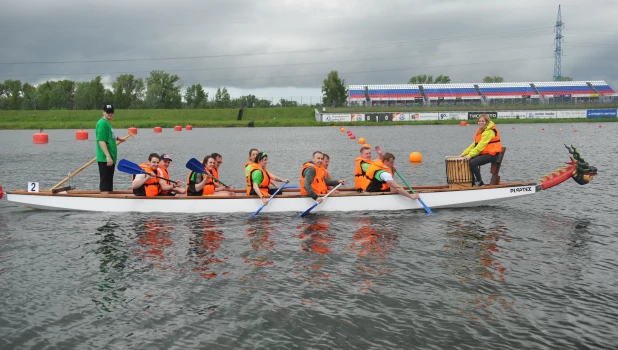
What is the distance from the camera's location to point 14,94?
12044 centimetres

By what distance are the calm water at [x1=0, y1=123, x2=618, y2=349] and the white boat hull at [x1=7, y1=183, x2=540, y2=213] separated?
10.6 inches

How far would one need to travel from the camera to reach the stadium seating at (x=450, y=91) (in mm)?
94812

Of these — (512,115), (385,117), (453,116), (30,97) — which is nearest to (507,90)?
(512,115)

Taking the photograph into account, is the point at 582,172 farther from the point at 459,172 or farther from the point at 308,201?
the point at 308,201

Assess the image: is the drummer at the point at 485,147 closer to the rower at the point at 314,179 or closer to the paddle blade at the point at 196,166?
the rower at the point at 314,179

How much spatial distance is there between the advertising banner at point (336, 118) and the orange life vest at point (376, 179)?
5949cm

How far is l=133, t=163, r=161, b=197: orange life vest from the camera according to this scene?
13703 millimetres

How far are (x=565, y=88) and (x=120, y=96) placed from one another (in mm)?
87936

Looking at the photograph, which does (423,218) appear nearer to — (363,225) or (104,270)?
(363,225)

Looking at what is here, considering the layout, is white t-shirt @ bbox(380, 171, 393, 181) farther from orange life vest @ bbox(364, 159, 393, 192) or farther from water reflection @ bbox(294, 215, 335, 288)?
water reflection @ bbox(294, 215, 335, 288)

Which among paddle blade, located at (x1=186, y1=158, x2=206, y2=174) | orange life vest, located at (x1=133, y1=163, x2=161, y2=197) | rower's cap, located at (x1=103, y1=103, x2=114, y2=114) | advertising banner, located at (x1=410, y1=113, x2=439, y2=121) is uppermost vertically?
advertising banner, located at (x1=410, y1=113, x2=439, y2=121)

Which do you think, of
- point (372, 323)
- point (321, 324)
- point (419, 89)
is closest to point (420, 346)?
point (372, 323)

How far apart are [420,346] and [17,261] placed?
24.9ft

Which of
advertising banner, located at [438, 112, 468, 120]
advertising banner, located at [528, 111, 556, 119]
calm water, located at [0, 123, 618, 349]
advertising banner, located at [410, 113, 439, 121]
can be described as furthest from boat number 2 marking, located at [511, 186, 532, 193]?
advertising banner, located at [528, 111, 556, 119]
